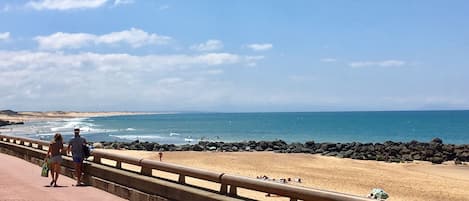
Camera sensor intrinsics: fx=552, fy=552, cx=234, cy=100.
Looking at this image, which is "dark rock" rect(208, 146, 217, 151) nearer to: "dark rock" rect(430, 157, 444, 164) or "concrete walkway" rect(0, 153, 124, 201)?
"dark rock" rect(430, 157, 444, 164)

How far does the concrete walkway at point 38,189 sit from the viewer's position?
11616 millimetres

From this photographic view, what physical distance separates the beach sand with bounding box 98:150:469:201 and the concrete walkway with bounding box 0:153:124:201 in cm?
472

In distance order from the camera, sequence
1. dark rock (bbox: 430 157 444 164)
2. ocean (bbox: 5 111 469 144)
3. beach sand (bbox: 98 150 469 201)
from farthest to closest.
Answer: ocean (bbox: 5 111 469 144) → dark rock (bbox: 430 157 444 164) → beach sand (bbox: 98 150 469 201)

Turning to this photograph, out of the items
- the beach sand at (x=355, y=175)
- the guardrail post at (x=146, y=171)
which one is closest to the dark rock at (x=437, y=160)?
the beach sand at (x=355, y=175)

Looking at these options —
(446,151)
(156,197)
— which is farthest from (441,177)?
(156,197)

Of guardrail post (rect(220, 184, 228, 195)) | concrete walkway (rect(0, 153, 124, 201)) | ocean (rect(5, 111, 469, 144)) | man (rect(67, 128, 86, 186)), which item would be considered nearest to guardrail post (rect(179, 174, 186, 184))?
guardrail post (rect(220, 184, 228, 195))

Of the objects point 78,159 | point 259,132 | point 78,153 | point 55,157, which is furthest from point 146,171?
point 259,132

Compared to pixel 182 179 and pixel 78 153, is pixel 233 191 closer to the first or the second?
pixel 182 179

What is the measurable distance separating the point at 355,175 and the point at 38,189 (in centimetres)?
1950

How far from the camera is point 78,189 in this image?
12836 millimetres

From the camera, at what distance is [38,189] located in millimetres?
13164

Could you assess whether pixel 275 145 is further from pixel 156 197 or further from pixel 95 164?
pixel 156 197

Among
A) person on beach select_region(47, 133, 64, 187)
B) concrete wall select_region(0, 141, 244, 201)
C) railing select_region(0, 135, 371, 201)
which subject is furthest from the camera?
person on beach select_region(47, 133, 64, 187)

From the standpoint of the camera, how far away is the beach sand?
22188 mm
